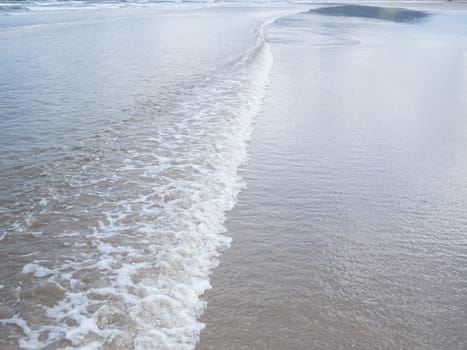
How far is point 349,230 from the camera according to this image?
18.1ft

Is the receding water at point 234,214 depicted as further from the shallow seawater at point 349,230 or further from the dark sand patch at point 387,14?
the dark sand patch at point 387,14

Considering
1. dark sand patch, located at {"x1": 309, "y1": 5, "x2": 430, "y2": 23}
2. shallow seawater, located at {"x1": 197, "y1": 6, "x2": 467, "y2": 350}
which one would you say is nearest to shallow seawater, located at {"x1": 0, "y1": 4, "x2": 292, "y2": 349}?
shallow seawater, located at {"x1": 197, "y1": 6, "x2": 467, "y2": 350}

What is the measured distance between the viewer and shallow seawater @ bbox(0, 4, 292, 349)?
394 centimetres

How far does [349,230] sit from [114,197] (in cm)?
345

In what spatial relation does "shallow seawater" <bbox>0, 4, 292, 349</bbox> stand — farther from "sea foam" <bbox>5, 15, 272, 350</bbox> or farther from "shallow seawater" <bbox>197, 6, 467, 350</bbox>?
"shallow seawater" <bbox>197, 6, 467, 350</bbox>

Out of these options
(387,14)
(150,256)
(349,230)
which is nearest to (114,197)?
(150,256)

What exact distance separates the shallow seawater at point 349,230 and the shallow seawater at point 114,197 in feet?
1.44

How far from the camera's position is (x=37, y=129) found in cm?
918

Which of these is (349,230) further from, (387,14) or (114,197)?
(387,14)

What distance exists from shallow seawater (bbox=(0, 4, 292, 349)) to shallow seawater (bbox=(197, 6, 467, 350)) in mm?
439

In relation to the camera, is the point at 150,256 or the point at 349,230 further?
the point at 349,230

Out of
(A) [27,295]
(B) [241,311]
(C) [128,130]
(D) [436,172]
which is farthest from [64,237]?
(D) [436,172]

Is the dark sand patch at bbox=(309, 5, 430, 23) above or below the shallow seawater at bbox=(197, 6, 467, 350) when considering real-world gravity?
below

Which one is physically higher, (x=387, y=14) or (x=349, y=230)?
(x=349, y=230)
